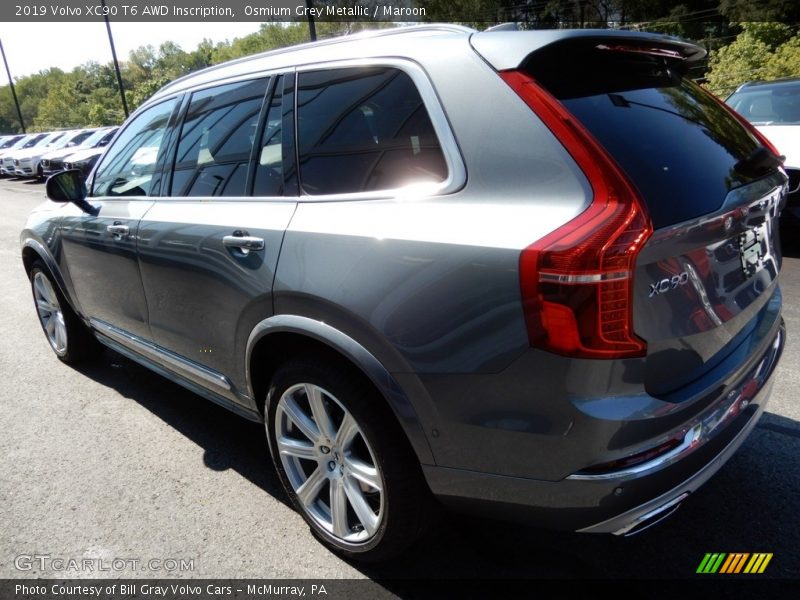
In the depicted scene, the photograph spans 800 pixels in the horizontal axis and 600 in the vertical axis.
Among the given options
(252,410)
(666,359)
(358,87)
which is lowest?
(252,410)

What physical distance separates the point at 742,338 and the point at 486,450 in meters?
1.03

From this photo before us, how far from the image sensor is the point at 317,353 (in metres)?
2.25

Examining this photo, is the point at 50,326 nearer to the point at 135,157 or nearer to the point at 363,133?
the point at 135,157

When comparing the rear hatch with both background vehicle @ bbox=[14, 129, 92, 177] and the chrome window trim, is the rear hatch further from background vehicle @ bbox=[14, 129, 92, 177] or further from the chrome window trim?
background vehicle @ bbox=[14, 129, 92, 177]

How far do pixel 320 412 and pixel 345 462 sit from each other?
0.21 meters

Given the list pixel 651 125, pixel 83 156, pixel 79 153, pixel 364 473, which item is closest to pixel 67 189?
pixel 364 473

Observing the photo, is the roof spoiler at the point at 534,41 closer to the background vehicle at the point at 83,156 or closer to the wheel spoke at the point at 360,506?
the wheel spoke at the point at 360,506

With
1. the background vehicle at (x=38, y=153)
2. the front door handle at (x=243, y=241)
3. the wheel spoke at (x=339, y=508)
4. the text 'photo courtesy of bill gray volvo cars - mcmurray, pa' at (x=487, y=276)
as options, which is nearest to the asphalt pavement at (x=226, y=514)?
the wheel spoke at (x=339, y=508)

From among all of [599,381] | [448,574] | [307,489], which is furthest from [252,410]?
[599,381]

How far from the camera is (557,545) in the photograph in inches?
94.6

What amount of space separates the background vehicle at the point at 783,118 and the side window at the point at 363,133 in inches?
202

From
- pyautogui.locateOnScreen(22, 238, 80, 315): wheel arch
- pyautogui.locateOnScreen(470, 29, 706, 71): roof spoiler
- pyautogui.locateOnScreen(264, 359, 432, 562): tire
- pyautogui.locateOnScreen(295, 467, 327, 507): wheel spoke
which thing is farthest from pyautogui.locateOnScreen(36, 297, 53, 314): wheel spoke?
pyautogui.locateOnScreen(470, 29, 706, 71): roof spoiler

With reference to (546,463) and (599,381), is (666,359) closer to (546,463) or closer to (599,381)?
(599,381)

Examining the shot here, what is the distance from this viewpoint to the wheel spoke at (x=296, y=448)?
2420mm
